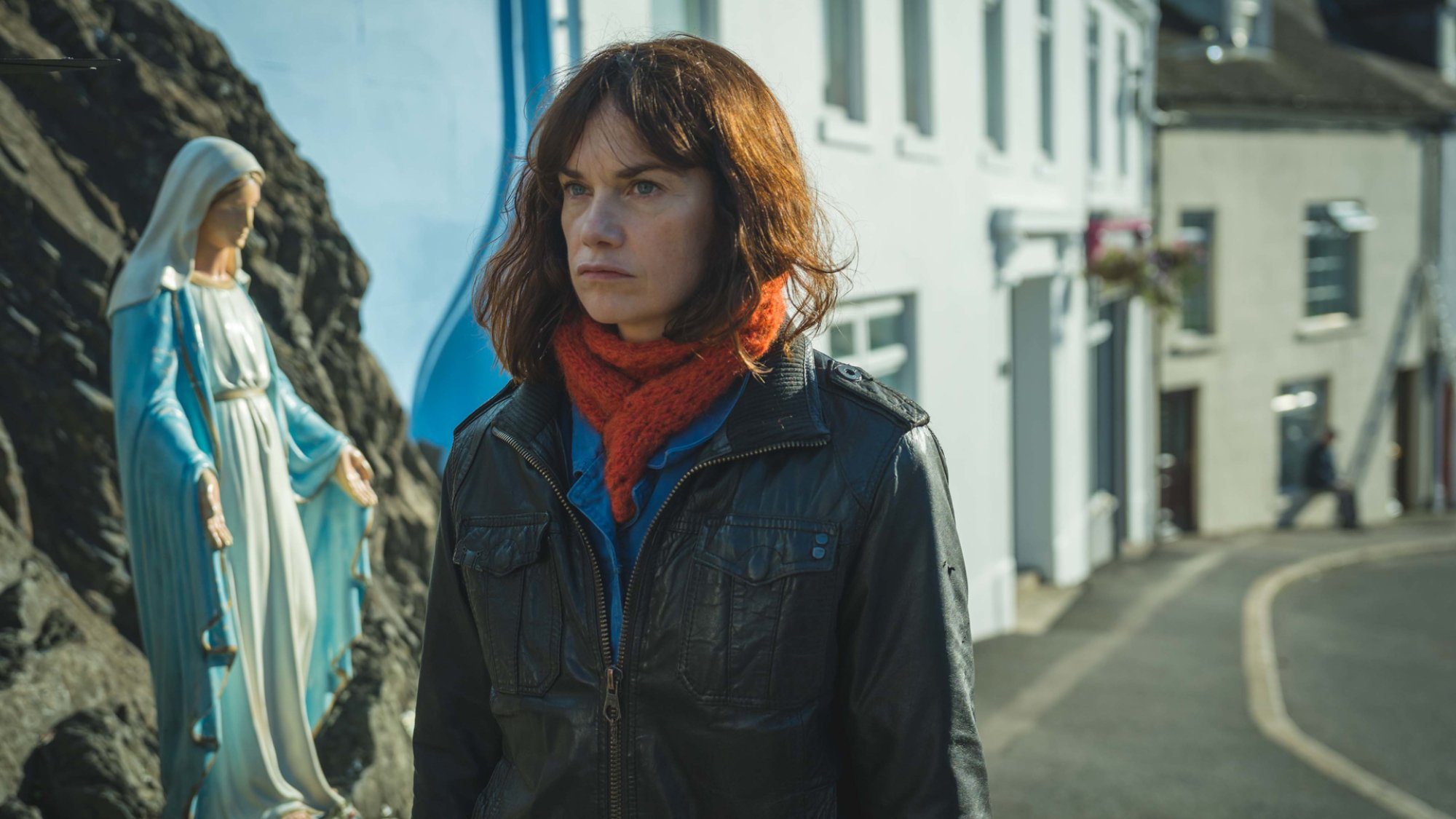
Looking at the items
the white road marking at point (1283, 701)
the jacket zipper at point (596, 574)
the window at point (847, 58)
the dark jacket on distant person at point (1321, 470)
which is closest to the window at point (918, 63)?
the window at point (847, 58)

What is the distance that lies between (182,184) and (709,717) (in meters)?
2.14

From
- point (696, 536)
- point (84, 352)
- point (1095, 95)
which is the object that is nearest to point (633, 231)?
point (696, 536)

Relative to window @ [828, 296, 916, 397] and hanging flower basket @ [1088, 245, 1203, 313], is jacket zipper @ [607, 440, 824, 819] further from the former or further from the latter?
hanging flower basket @ [1088, 245, 1203, 313]

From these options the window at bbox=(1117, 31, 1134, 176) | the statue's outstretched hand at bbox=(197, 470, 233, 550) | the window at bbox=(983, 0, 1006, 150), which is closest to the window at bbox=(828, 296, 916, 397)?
the window at bbox=(983, 0, 1006, 150)

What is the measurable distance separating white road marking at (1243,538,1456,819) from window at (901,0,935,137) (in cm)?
503

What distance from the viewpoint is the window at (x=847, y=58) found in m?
8.71

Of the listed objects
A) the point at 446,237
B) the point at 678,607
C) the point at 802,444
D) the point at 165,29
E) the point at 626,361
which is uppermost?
the point at 165,29

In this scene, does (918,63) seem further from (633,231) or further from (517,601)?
(517,601)

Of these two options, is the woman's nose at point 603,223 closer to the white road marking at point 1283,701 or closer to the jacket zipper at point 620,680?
the jacket zipper at point 620,680

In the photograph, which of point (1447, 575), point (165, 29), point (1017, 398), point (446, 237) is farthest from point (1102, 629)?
point (165, 29)

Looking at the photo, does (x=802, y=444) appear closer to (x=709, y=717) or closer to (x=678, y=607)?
(x=678, y=607)

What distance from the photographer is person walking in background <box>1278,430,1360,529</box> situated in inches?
827

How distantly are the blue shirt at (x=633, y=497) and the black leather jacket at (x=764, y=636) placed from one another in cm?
3

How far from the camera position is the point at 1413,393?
23.2 meters
